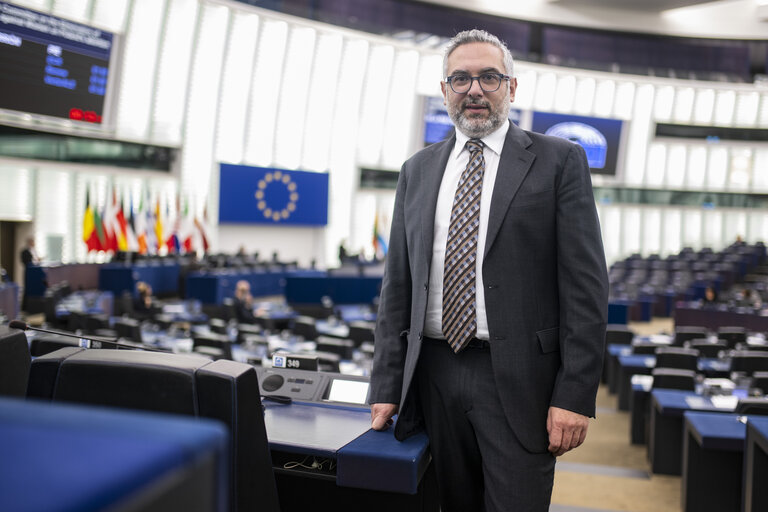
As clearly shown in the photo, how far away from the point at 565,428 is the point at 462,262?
494 mm

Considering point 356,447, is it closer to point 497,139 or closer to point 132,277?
point 497,139

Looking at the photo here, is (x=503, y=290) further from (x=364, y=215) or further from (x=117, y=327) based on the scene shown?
(x=364, y=215)

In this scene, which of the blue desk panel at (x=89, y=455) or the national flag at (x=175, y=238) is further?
the national flag at (x=175, y=238)

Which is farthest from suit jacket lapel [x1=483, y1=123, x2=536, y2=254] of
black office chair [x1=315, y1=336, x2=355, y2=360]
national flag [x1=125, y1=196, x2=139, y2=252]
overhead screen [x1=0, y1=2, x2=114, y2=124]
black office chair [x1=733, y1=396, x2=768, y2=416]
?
national flag [x1=125, y1=196, x2=139, y2=252]

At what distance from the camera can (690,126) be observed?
80.3 ft

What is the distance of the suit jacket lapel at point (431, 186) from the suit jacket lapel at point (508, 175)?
178mm

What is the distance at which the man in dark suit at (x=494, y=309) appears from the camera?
1604 millimetres

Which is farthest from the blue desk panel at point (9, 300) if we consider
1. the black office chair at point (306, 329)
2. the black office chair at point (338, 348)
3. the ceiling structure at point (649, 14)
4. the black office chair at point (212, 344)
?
the ceiling structure at point (649, 14)

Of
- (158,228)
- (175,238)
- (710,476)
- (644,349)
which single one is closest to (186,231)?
(175,238)

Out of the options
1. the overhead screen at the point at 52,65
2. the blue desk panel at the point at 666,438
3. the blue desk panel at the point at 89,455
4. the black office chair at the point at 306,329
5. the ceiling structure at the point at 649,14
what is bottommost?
the blue desk panel at the point at 666,438

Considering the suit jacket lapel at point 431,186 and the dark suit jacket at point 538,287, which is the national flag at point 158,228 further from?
the dark suit jacket at point 538,287

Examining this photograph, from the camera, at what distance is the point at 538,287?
166 centimetres

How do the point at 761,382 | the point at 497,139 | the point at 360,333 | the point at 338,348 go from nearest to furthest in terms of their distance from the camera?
the point at 497,139
the point at 761,382
the point at 338,348
the point at 360,333

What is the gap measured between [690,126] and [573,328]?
85.4 feet
